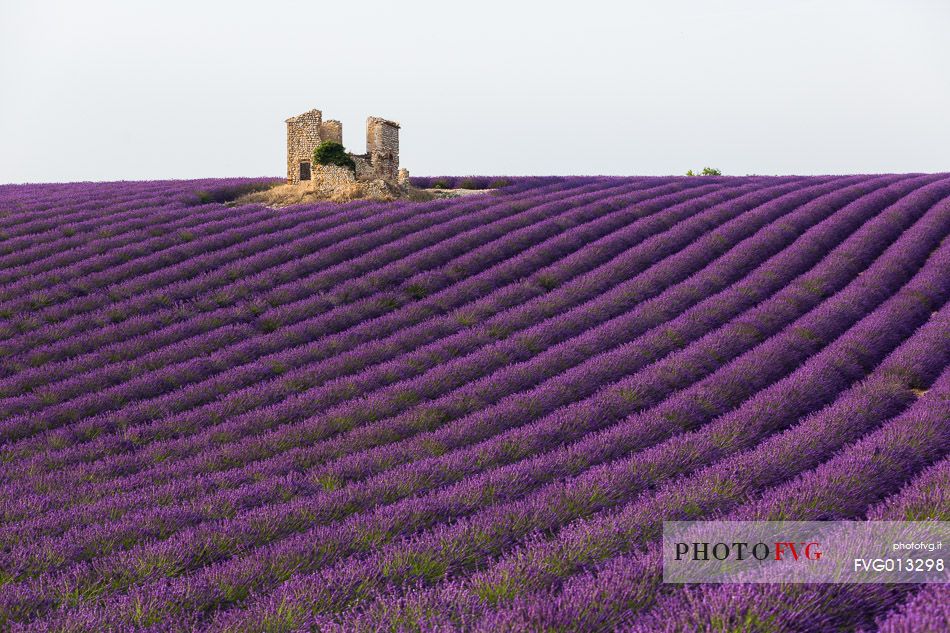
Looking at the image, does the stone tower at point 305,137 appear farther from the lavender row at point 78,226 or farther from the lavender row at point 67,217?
the lavender row at point 78,226

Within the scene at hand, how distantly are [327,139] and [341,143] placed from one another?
4.27 feet

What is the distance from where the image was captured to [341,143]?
1809 cm

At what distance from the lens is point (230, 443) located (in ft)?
17.5

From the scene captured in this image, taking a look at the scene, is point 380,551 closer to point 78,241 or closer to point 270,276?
point 270,276

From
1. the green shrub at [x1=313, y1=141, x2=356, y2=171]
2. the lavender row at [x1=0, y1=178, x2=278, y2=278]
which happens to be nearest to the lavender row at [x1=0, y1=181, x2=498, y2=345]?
the lavender row at [x1=0, y1=178, x2=278, y2=278]

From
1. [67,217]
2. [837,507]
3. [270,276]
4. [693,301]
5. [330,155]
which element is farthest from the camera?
[330,155]

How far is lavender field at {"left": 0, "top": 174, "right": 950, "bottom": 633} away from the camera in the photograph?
9.36ft

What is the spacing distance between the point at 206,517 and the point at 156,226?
367 inches

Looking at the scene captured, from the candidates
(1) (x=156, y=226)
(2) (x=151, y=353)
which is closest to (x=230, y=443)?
(2) (x=151, y=353)

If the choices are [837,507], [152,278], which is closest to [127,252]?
[152,278]

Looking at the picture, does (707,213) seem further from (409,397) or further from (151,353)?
(151,353)

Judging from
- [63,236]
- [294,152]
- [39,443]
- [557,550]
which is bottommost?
[39,443]

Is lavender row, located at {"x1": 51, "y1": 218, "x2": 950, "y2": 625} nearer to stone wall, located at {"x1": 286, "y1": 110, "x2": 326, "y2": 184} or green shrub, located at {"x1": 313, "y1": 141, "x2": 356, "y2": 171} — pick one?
green shrub, located at {"x1": 313, "y1": 141, "x2": 356, "y2": 171}

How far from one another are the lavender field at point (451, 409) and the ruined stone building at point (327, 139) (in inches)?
205
